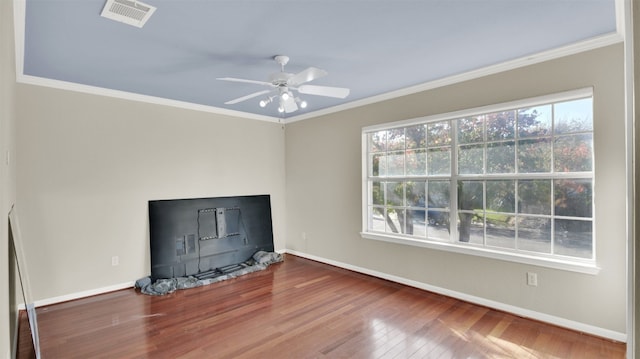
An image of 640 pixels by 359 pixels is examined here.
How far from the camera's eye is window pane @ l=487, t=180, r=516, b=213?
3213mm

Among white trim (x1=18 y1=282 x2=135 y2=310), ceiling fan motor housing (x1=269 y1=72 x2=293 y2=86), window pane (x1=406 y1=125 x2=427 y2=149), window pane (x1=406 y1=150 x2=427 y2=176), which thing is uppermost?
ceiling fan motor housing (x1=269 y1=72 x2=293 y2=86)

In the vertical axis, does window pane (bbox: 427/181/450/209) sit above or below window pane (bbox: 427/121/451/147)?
Answer: below

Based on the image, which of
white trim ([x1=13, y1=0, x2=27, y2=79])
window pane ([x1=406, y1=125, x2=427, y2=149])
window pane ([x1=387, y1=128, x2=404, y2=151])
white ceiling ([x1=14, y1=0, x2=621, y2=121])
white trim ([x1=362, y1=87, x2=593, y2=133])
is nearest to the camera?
white trim ([x1=13, y1=0, x2=27, y2=79])

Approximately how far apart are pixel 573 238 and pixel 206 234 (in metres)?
4.37

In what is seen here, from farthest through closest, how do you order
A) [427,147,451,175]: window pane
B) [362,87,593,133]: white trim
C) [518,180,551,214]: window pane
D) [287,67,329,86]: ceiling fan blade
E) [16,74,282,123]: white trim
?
[427,147,451,175]: window pane < [16,74,282,123]: white trim < [518,180,551,214]: window pane < [362,87,593,133]: white trim < [287,67,329,86]: ceiling fan blade

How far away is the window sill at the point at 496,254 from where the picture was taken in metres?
2.74

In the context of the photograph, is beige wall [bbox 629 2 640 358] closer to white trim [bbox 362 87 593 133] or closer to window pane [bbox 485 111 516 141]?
white trim [bbox 362 87 593 133]

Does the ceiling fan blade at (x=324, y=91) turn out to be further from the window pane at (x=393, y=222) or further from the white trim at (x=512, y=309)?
the white trim at (x=512, y=309)

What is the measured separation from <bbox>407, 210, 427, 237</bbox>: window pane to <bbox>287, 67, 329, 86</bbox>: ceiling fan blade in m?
2.31

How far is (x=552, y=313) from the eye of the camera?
291cm

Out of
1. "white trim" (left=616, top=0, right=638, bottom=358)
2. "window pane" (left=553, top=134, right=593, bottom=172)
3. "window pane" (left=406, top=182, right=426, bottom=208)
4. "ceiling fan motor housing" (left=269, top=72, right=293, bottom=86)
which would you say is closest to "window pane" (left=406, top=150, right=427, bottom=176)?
"window pane" (left=406, top=182, right=426, bottom=208)

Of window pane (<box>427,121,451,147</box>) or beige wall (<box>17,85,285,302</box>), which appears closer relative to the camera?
beige wall (<box>17,85,285,302</box>)

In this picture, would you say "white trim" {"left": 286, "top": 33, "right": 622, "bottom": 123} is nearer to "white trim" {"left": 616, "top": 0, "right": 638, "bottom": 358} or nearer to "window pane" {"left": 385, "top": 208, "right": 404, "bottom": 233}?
"window pane" {"left": 385, "top": 208, "right": 404, "bottom": 233}

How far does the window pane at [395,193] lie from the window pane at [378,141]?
0.52 metres
